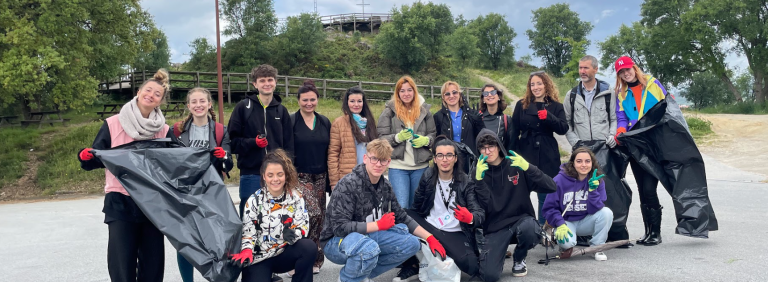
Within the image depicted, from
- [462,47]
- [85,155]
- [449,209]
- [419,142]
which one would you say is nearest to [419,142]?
[419,142]

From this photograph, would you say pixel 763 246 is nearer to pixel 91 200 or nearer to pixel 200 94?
pixel 200 94

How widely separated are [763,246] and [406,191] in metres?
3.68

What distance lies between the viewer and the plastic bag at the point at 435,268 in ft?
13.7

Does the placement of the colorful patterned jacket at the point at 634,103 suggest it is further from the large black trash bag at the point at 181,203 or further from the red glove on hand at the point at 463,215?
the large black trash bag at the point at 181,203

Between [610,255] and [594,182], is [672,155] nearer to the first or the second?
[594,182]

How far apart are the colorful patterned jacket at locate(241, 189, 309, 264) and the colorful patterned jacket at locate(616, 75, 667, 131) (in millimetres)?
3700

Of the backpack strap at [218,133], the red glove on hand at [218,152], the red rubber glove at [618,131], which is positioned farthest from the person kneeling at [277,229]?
the red rubber glove at [618,131]

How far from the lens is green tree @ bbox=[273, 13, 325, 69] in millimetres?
30750

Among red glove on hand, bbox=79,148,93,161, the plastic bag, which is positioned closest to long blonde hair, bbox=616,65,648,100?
the plastic bag

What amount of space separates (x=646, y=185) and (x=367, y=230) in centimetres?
337

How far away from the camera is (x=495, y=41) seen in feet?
170

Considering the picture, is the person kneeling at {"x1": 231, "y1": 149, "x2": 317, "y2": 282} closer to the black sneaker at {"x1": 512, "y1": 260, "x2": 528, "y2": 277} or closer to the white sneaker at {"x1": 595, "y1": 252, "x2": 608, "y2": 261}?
the black sneaker at {"x1": 512, "y1": 260, "x2": 528, "y2": 277}

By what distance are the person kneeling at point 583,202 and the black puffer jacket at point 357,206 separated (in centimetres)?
159

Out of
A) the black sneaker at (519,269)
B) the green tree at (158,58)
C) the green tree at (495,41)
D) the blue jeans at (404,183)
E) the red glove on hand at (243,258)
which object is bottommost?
the black sneaker at (519,269)
